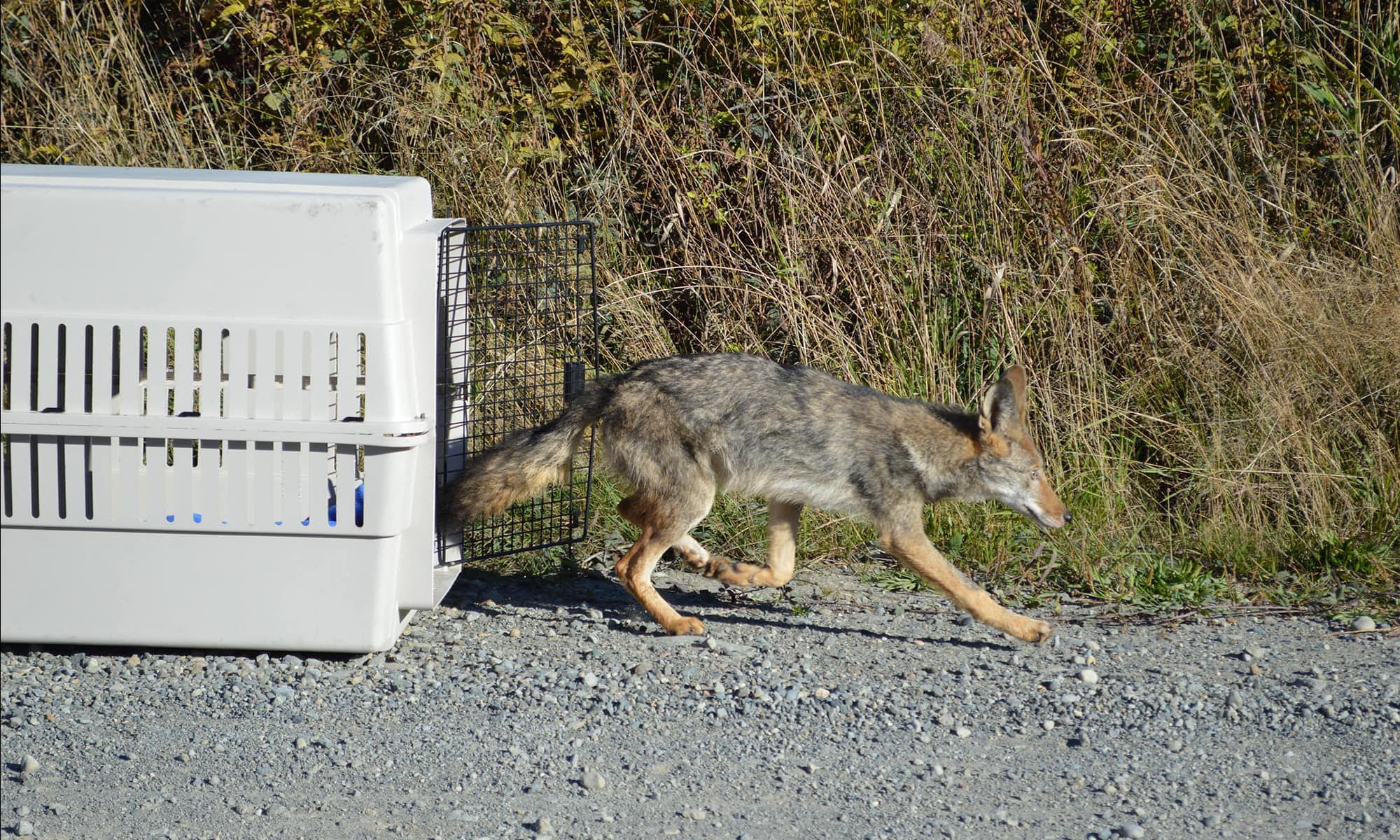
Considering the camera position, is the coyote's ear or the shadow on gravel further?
the coyote's ear

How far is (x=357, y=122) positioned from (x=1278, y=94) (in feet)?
15.4

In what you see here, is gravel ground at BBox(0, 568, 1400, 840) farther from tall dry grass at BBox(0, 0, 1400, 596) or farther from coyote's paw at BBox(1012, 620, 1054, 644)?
tall dry grass at BBox(0, 0, 1400, 596)

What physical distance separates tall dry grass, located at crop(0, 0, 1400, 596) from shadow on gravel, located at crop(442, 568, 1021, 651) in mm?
510

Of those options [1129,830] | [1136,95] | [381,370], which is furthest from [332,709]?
[1136,95]

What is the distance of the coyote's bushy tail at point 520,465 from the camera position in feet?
14.3

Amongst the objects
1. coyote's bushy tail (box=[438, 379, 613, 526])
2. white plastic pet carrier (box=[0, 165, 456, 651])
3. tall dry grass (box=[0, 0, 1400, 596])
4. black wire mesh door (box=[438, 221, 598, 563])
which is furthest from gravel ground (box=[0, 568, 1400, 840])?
tall dry grass (box=[0, 0, 1400, 596])

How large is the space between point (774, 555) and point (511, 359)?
57.9 inches

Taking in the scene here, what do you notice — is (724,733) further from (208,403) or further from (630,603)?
(208,403)

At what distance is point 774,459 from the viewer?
4.53 metres

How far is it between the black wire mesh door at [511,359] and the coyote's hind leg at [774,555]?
23.0 inches

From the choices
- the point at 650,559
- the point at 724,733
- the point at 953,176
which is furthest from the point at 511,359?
the point at 724,733

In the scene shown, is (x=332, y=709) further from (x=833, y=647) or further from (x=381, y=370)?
(x=833, y=647)

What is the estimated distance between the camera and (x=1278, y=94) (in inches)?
250

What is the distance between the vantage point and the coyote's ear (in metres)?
4.54
